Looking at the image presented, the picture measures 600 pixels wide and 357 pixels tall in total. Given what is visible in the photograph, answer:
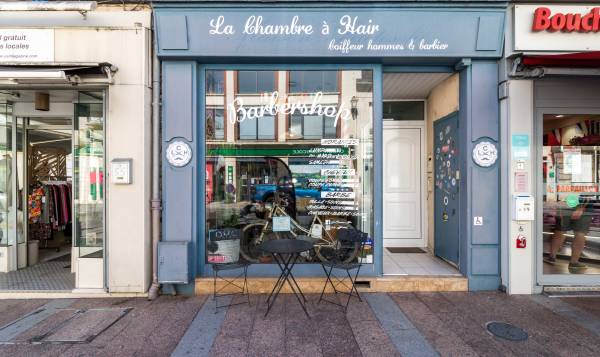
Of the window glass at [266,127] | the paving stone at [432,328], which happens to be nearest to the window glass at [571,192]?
the paving stone at [432,328]

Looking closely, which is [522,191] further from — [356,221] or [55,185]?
[55,185]

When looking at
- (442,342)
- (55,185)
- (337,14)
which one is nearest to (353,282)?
(442,342)

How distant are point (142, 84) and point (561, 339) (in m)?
6.23

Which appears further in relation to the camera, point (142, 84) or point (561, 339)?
point (142, 84)

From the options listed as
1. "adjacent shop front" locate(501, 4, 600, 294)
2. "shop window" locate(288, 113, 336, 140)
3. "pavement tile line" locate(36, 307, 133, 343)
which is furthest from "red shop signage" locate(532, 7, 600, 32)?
"pavement tile line" locate(36, 307, 133, 343)

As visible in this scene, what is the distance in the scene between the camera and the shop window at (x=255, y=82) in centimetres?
491

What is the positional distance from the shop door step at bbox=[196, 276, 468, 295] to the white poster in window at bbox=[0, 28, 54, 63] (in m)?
4.09

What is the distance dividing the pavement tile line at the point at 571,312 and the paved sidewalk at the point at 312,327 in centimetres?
1

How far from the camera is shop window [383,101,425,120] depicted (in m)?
6.54

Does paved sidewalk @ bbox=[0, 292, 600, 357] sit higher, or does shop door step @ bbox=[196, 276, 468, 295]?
shop door step @ bbox=[196, 276, 468, 295]

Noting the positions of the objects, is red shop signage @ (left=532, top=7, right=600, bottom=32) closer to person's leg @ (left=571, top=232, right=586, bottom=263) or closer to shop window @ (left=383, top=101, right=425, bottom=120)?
shop window @ (left=383, top=101, right=425, bottom=120)

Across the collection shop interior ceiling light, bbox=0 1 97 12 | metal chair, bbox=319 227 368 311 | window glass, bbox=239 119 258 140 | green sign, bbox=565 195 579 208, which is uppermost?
shop interior ceiling light, bbox=0 1 97 12

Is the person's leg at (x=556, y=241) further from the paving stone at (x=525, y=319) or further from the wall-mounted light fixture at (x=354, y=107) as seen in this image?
the wall-mounted light fixture at (x=354, y=107)

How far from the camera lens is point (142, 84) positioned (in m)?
4.57
